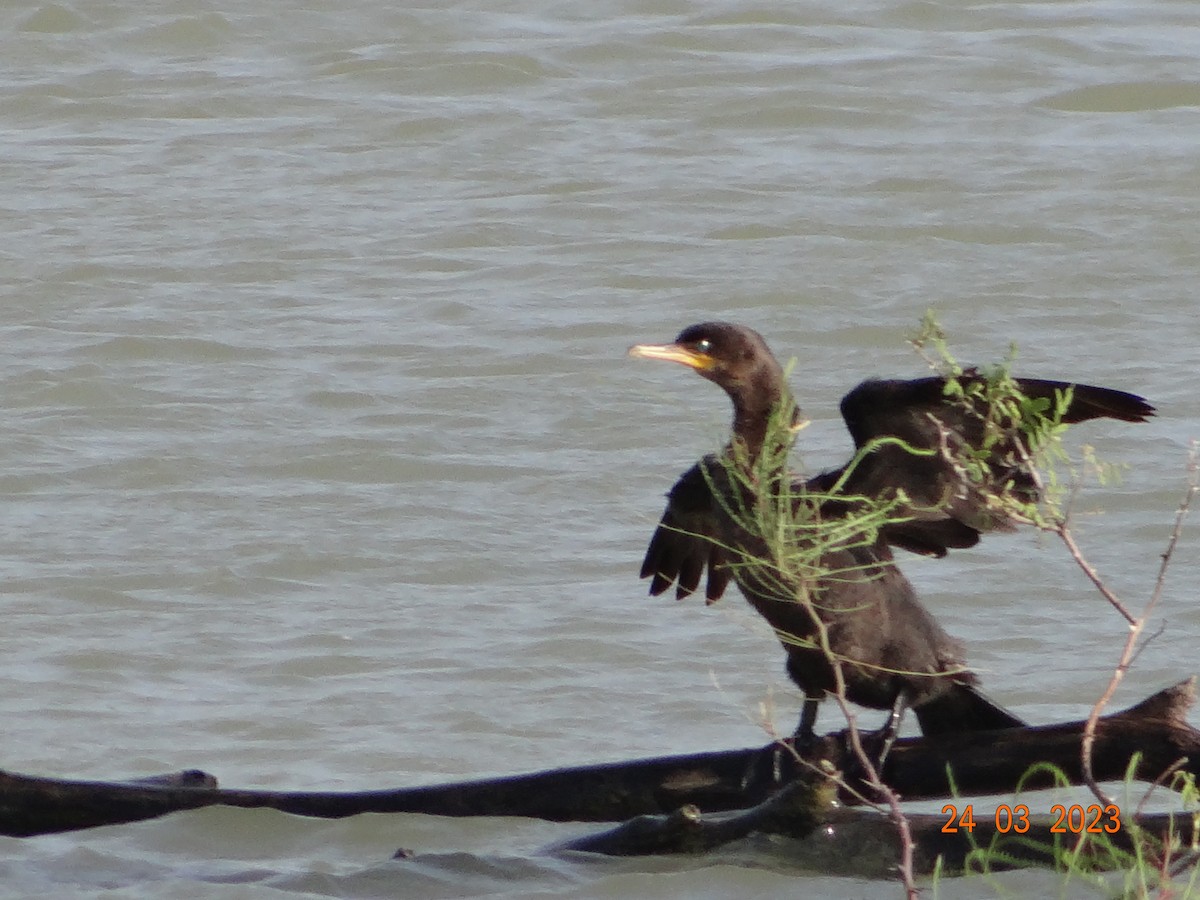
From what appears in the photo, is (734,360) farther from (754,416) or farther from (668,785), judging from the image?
(668,785)

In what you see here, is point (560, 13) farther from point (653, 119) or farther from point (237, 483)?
point (237, 483)

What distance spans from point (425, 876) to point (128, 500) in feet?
13.4

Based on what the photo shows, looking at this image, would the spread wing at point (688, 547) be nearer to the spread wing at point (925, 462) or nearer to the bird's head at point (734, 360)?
the bird's head at point (734, 360)

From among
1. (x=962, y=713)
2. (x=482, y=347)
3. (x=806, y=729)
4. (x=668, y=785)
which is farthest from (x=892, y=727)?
(x=482, y=347)

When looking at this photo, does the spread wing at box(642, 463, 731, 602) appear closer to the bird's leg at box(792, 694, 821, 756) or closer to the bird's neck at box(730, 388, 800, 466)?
the bird's neck at box(730, 388, 800, 466)

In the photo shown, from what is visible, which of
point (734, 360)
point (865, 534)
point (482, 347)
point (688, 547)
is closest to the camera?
point (865, 534)

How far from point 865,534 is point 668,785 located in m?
0.70

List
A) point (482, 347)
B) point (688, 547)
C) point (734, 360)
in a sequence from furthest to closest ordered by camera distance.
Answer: point (482, 347), point (688, 547), point (734, 360)

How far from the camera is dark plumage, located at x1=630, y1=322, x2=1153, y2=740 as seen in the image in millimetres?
4891

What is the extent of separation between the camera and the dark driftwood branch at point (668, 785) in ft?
14.8

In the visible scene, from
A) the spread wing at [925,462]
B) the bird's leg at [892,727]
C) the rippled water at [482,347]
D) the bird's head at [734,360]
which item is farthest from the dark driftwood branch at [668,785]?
the bird's head at [734,360]

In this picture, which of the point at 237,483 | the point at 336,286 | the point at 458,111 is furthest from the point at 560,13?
the point at 237,483

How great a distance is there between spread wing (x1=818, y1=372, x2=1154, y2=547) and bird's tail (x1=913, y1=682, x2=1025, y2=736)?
32 centimetres

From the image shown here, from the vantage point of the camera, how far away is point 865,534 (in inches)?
201
